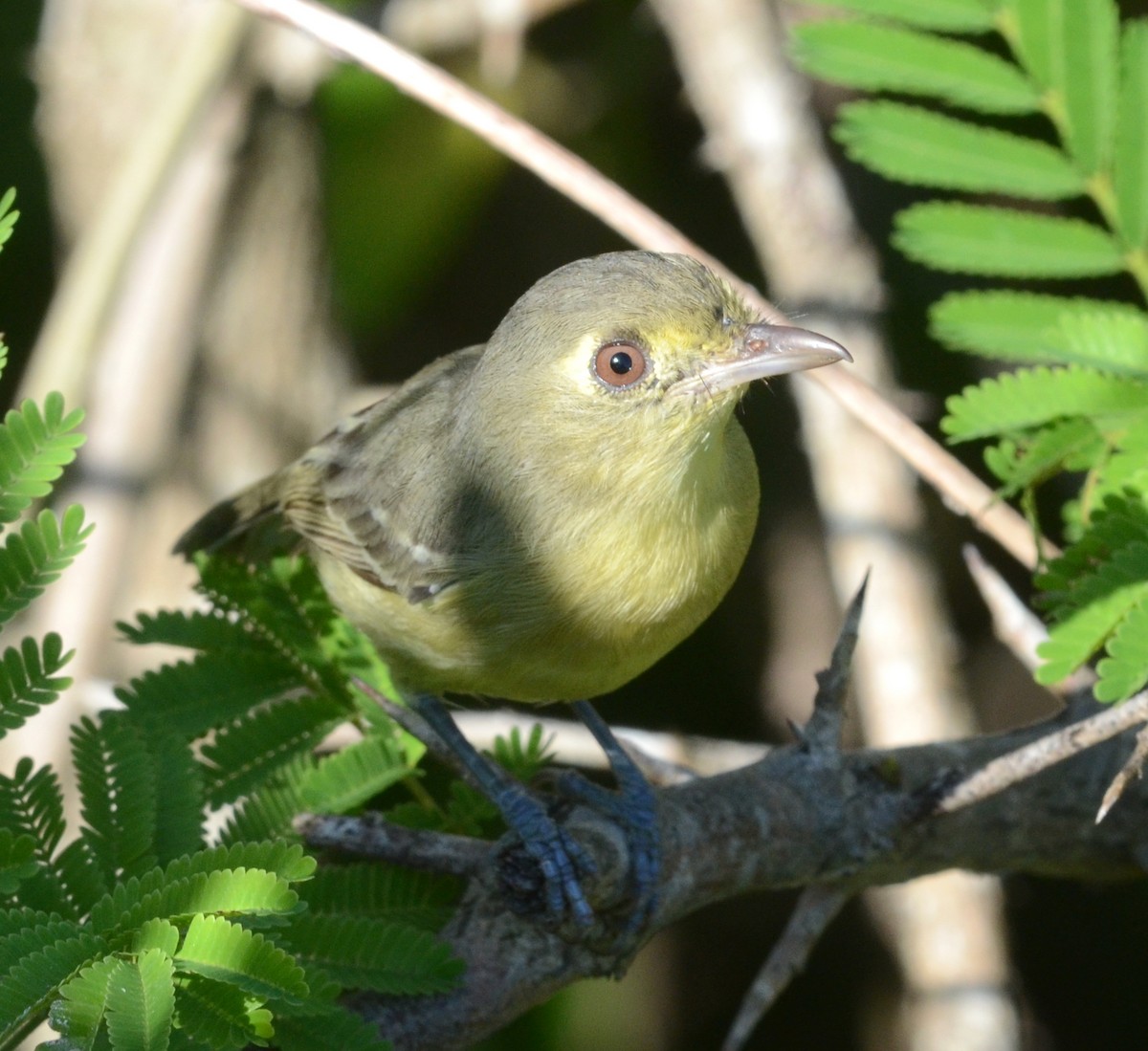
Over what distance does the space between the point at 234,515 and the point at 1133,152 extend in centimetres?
262

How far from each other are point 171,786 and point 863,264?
3421 millimetres

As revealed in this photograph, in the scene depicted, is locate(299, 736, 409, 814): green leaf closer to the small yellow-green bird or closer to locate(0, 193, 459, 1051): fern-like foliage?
locate(0, 193, 459, 1051): fern-like foliage

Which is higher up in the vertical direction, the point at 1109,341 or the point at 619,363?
the point at 619,363

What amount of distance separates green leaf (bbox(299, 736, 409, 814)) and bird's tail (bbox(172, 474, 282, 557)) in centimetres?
122

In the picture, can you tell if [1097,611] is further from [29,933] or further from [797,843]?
[29,933]

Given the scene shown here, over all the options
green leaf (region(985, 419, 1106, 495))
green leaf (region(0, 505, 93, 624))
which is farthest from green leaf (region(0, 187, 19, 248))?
green leaf (region(985, 419, 1106, 495))

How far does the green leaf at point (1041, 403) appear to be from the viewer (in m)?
2.99

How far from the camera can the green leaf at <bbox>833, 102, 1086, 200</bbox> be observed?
3.40 meters

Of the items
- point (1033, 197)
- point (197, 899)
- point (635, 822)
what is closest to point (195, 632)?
point (635, 822)

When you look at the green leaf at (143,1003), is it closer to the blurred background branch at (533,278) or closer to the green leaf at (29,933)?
the green leaf at (29,933)

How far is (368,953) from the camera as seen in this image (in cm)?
234

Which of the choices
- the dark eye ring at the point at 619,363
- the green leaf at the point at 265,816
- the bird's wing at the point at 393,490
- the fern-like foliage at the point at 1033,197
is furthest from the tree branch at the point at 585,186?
the green leaf at the point at 265,816

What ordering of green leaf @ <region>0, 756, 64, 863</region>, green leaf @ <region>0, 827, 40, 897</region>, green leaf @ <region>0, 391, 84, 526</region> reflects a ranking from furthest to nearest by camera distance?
1. green leaf @ <region>0, 756, 64, 863</region>
2. green leaf @ <region>0, 391, 84, 526</region>
3. green leaf @ <region>0, 827, 40, 897</region>

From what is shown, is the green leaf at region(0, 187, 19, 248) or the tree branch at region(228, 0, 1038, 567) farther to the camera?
the tree branch at region(228, 0, 1038, 567)
